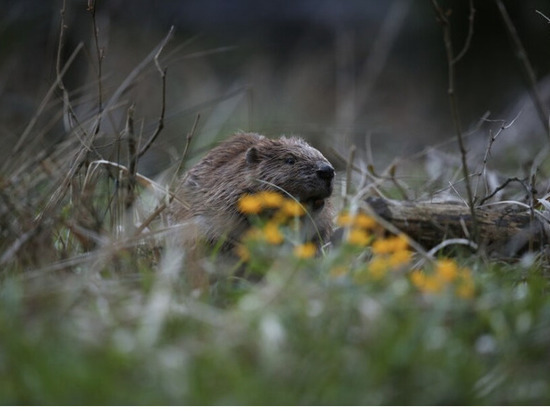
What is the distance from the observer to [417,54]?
11000mm

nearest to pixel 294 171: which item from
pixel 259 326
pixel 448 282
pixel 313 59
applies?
pixel 448 282

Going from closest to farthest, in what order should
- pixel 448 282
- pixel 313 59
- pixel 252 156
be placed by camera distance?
pixel 448 282 → pixel 252 156 → pixel 313 59

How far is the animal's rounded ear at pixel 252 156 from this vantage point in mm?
4332

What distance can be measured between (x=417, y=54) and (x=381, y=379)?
9.11m

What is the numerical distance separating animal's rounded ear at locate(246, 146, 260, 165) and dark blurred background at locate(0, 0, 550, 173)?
3.00m

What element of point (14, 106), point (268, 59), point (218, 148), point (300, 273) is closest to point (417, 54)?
point (268, 59)

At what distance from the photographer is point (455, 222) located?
4180mm

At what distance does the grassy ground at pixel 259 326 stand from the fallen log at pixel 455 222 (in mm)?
411

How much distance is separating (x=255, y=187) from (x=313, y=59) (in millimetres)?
7115

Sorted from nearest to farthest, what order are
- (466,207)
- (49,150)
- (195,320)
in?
(195,320), (49,150), (466,207)

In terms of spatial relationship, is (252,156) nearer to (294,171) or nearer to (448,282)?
(294,171)

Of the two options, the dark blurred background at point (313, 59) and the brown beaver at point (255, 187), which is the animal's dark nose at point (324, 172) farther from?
the dark blurred background at point (313, 59)

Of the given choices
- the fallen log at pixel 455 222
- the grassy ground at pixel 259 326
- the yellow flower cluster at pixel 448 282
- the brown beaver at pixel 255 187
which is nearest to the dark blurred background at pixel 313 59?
the brown beaver at pixel 255 187

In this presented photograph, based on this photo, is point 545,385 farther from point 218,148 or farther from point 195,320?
point 218,148
